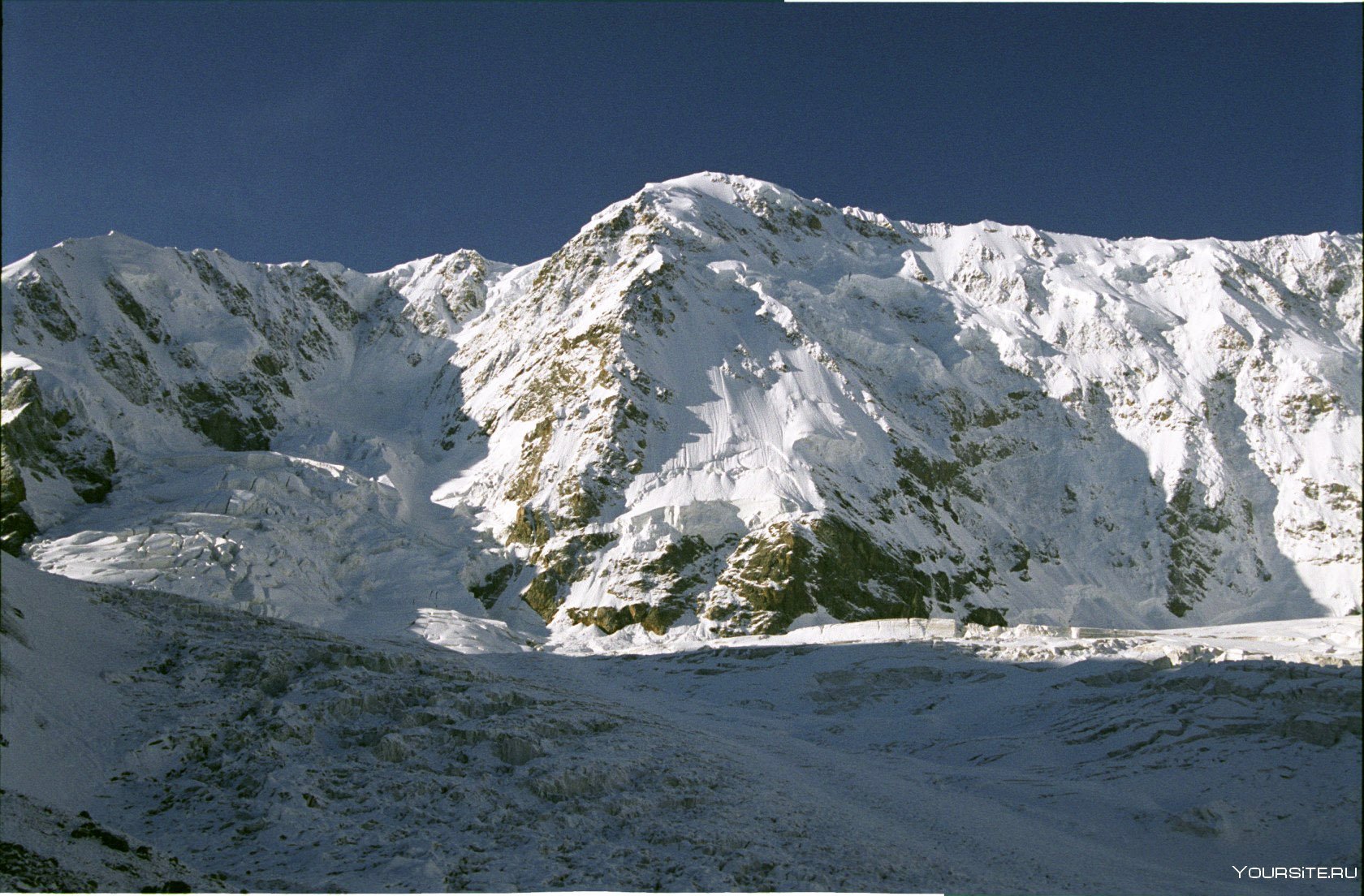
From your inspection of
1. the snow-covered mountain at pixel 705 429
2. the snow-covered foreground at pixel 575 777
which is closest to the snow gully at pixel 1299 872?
the snow-covered foreground at pixel 575 777

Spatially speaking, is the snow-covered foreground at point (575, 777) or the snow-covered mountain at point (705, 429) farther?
the snow-covered mountain at point (705, 429)

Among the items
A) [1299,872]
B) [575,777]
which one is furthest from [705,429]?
[1299,872]

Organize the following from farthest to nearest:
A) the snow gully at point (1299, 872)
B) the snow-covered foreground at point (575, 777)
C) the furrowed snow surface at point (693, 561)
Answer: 1. the furrowed snow surface at point (693, 561)
2. the snow-covered foreground at point (575, 777)
3. the snow gully at point (1299, 872)

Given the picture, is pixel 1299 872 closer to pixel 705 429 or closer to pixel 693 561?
pixel 693 561

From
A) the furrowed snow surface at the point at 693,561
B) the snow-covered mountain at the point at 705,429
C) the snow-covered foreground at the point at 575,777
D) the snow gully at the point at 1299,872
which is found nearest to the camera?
the snow gully at the point at 1299,872

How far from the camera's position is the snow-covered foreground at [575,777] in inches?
661

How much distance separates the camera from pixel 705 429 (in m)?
90.1

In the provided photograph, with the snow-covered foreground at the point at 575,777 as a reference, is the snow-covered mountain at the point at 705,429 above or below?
above

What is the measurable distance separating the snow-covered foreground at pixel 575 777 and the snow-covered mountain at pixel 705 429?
31739mm

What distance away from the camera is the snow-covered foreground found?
16.8 metres

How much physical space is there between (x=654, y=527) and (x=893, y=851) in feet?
201

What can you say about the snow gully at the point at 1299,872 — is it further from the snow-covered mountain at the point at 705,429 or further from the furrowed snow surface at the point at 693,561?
the snow-covered mountain at the point at 705,429

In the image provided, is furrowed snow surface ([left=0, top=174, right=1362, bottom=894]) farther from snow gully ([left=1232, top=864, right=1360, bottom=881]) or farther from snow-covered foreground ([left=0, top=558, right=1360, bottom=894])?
snow gully ([left=1232, top=864, right=1360, bottom=881])

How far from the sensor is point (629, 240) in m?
117
